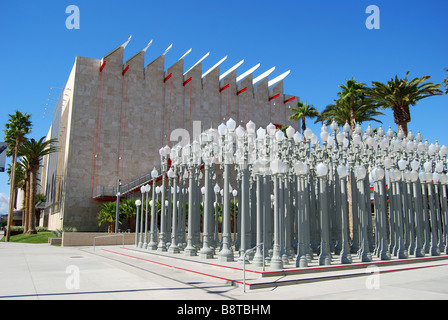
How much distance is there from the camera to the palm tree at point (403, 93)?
28.0 metres

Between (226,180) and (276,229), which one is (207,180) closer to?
(226,180)

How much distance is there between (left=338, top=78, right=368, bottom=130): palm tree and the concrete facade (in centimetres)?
2191

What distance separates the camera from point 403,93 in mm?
28109

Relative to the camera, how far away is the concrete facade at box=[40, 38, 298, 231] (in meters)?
41.7

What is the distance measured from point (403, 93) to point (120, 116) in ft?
104

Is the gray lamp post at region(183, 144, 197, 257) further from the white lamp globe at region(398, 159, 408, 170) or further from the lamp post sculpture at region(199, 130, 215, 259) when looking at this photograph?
the white lamp globe at region(398, 159, 408, 170)

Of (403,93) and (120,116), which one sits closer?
(403,93)

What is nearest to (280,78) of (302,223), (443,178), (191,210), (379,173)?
(443,178)

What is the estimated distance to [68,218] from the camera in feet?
133

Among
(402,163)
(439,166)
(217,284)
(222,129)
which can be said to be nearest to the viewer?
(217,284)

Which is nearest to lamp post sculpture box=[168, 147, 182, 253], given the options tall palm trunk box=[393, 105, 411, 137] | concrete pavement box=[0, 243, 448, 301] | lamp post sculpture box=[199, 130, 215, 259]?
lamp post sculpture box=[199, 130, 215, 259]
